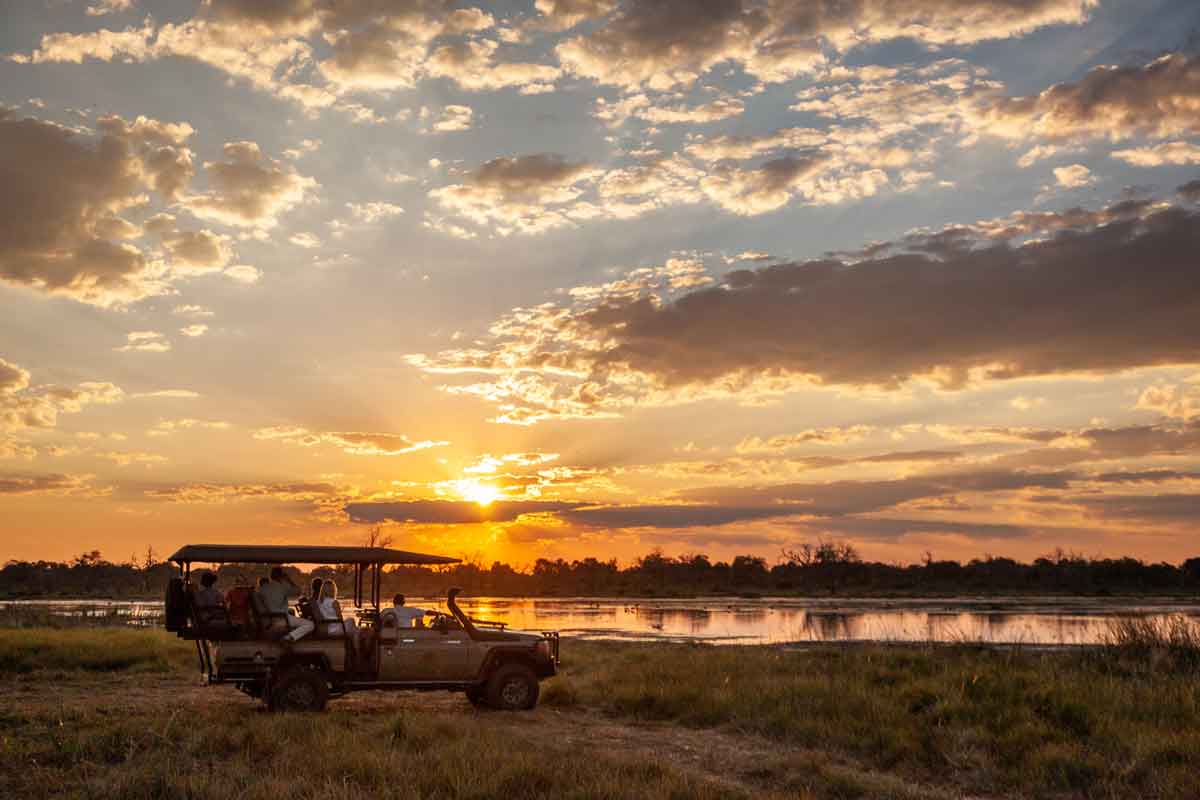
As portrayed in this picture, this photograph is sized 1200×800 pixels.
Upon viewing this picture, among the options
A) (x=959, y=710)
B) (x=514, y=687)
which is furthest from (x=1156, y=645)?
(x=514, y=687)

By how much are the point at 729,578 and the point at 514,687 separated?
9398 cm

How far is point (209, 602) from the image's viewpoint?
16.1 metres

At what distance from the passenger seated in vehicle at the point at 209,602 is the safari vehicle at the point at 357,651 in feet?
0.22

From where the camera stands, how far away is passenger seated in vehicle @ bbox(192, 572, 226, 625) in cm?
1602

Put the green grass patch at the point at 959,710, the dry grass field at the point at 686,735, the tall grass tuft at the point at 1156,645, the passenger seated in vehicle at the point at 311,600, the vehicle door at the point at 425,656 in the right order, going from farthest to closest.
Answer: the tall grass tuft at the point at 1156,645, the vehicle door at the point at 425,656, the passenger seated in vehicle at the point at 311,600, the green grass patch at the point at 959,710, the dry grass field at the point at 686,735

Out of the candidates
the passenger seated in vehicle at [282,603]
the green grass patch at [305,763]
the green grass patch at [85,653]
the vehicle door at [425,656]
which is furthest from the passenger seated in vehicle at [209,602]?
the green grass patch at [85,653]

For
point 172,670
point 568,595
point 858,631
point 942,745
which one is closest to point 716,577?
point 568,595

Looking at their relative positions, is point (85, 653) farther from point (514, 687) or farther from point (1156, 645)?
point (1156, 645)

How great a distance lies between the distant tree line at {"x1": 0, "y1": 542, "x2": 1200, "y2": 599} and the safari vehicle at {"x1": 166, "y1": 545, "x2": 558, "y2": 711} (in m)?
72.7

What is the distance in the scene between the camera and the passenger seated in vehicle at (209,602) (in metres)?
16.0

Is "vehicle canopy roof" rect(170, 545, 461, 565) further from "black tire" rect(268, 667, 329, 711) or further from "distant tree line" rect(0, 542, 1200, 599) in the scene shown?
"distant tree line" rect(0, 542, 1200, 599)

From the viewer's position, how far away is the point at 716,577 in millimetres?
110250

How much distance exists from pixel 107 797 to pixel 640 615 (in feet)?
163

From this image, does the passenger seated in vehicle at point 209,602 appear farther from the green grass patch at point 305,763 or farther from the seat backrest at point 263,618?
the green grass patch at point 305,763
